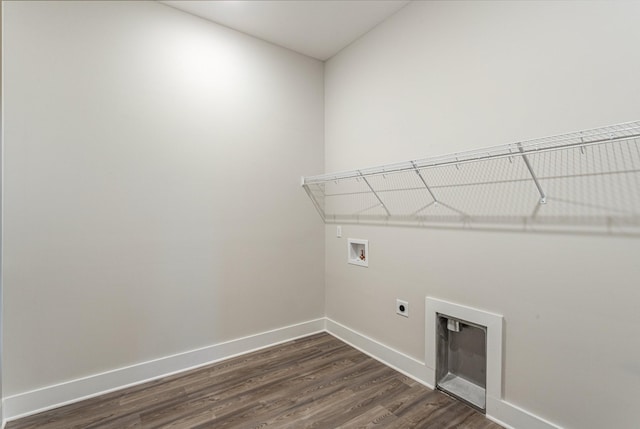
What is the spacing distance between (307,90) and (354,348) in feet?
8.31

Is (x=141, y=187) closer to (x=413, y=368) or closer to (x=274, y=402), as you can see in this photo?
(x=274, y=402)

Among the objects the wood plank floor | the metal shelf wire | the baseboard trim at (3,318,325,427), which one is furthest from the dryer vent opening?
the baseboard trim at (3,318,325,427)

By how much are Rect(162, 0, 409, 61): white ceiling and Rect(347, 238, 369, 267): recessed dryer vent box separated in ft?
6.04

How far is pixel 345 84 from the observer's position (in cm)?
295

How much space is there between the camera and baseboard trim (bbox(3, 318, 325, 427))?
1888 millimetres

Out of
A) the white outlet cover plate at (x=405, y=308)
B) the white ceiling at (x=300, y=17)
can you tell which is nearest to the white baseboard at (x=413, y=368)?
the white outlet cover plate at (x=405, y=308)

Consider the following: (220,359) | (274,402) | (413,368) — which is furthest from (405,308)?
(220,359)

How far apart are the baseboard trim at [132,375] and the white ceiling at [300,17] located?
267cm

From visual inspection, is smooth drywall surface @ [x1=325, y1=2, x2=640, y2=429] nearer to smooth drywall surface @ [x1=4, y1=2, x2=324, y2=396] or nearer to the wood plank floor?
the wood plank floor

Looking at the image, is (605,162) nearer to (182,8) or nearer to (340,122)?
(340,122)

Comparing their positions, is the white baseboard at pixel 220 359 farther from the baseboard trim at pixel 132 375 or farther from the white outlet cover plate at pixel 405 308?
the white outlet cover plate at pixel 405 308

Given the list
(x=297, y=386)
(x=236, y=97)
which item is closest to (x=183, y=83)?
(x=236, y=97)

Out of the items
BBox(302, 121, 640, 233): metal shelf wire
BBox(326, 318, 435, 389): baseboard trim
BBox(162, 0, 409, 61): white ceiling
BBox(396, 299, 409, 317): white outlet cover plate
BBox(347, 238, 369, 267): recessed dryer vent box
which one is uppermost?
BBox(162, 0, 409, 61): white ceiling

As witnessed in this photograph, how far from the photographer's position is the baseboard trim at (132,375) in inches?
74.3
